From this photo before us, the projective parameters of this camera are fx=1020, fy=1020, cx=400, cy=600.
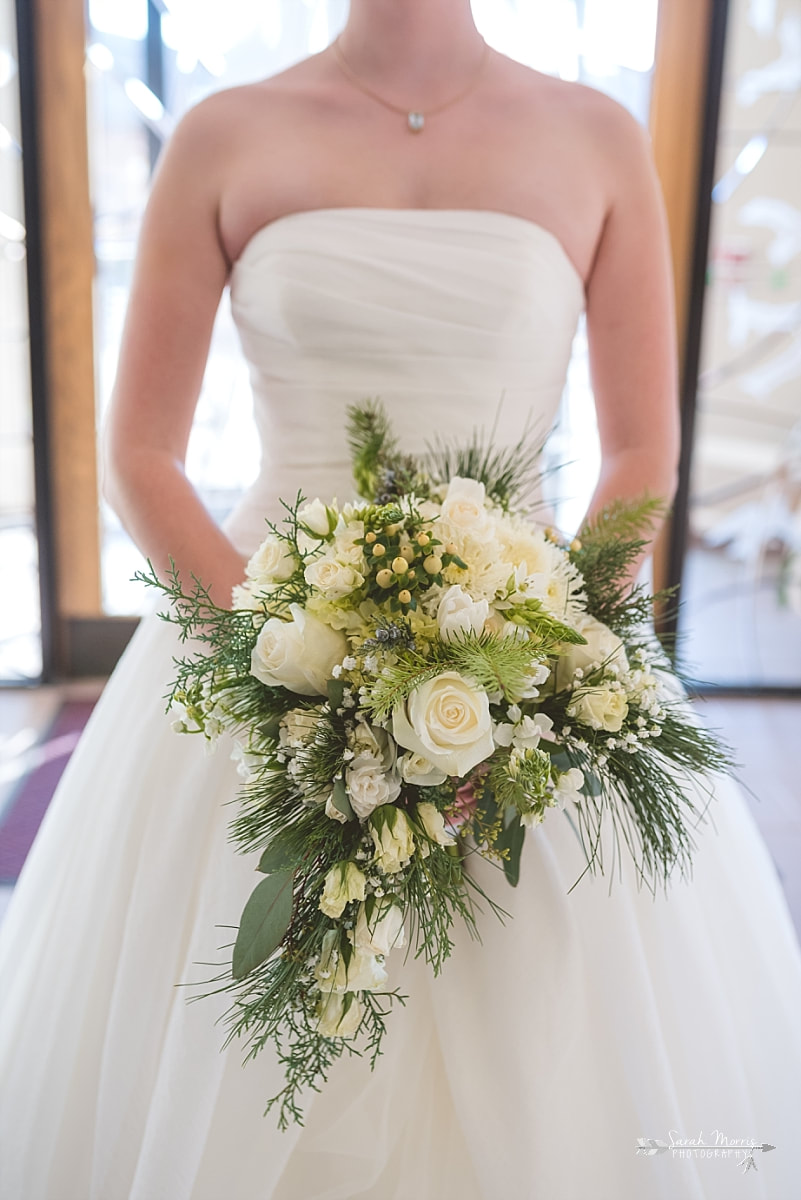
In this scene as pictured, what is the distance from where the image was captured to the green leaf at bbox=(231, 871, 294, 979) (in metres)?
0.93

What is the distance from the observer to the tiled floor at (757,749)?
2.93m

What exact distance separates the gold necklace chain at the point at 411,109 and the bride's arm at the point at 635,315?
19 centimetres

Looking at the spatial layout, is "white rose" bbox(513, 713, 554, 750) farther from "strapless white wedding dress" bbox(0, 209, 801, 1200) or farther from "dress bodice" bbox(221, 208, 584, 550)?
"dress bodice" bbox(221, 208, 584, 550)

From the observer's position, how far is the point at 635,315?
4.87ft

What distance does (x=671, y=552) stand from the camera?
3.89 m

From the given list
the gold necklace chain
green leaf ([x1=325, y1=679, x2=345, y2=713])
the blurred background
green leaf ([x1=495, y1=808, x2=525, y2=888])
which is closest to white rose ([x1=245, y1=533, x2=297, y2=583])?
green leaf ([x1=325, y1=679, x2=345, y2=713])

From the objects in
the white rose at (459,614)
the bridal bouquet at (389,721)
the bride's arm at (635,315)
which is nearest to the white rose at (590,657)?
the bridal bouquet at (389,721)

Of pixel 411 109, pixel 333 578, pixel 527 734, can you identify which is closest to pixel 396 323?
pixel 411 109

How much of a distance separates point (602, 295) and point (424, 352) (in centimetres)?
28

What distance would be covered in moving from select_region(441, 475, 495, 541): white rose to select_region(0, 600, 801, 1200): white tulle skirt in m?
0.44

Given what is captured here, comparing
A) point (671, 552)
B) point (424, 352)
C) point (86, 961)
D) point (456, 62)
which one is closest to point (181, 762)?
point (86, 961)

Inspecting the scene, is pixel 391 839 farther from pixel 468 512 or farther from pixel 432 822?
pixel 468 512

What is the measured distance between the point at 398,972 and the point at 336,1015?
251 mm

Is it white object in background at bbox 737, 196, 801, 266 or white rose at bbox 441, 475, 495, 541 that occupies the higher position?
white object in background at bbox 737, 196, 801, 266
